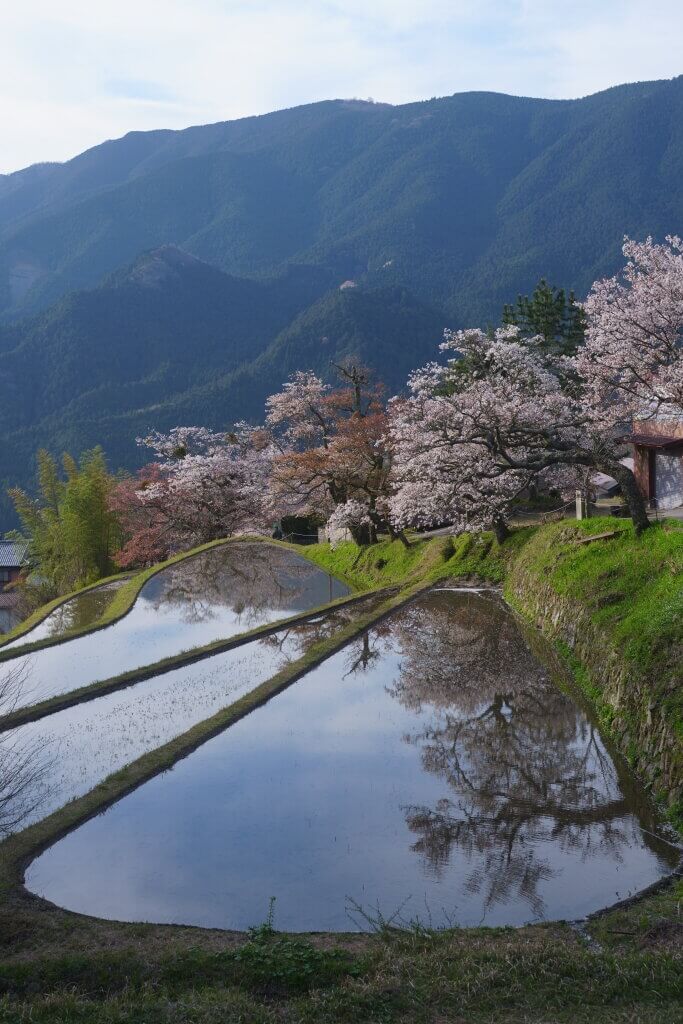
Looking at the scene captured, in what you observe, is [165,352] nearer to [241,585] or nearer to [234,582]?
[234,582]

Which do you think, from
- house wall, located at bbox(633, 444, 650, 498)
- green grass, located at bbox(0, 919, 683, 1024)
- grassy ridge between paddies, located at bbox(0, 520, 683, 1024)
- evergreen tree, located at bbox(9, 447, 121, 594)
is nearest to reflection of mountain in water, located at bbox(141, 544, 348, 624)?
evergreen tree, located at bbox(9, 447, 121, 594)

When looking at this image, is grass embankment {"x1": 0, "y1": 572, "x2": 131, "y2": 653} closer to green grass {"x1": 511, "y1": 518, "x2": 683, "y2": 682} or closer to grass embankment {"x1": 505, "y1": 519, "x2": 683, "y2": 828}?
grass embankment {"x1": 505, "y1": 519, "x2": 683, "y2": 828}

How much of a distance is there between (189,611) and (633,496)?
13679 mm

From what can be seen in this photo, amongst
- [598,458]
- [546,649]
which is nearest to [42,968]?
[546,649]

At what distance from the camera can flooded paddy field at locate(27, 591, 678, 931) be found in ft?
31.5

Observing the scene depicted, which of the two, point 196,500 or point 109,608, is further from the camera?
point 196,500

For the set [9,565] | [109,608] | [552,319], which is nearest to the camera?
[109,608]

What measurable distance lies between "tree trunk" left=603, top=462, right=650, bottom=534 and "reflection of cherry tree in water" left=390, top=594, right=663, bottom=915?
3.90m

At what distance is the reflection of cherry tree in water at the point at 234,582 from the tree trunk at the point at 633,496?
10.9 meters

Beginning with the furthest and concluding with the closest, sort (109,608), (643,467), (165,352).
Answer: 1. (165,352)
2. (643,467)
3. (109,608)

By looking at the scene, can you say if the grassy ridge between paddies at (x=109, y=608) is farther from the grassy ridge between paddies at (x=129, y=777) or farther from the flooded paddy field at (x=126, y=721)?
the grassy ridge between paddies at (x=129, y=777)

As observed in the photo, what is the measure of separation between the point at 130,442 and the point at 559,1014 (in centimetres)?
11077

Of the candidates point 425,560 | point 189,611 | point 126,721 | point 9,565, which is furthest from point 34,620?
point 9,565

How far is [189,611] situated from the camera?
27688mm
